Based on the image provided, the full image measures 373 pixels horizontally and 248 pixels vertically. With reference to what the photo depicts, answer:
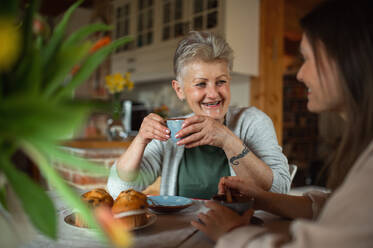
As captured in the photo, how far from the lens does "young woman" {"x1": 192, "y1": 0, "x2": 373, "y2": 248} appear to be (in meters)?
0.45

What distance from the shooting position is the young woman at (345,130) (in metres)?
0.45

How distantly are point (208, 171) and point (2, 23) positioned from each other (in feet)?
3.69

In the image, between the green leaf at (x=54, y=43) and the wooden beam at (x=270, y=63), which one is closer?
the green leaf at (x=54, y=43)

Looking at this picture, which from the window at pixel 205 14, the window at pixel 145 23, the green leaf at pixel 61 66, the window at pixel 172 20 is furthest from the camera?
the window at pixel 145 23

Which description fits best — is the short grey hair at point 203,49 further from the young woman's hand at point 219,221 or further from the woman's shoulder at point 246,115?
the young woman's hand at point 219,221

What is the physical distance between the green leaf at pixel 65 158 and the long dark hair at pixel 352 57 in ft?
1.62

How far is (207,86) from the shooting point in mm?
1322

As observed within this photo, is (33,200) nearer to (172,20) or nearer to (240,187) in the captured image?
(240,187)

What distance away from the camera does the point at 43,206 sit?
→ 43 cm

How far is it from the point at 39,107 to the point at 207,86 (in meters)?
1.02

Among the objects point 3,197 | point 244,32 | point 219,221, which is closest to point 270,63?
point 244,32

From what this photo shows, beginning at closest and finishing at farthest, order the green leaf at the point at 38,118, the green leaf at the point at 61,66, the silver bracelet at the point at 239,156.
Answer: the green leaf at the point at 38,118
the green leaf at the point at 61,66
the silver bracelet at the point at 239,156

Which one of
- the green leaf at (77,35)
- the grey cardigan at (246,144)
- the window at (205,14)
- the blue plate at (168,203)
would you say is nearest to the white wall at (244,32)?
the window at (205,14)

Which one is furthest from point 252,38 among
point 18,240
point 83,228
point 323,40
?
point 18,240
